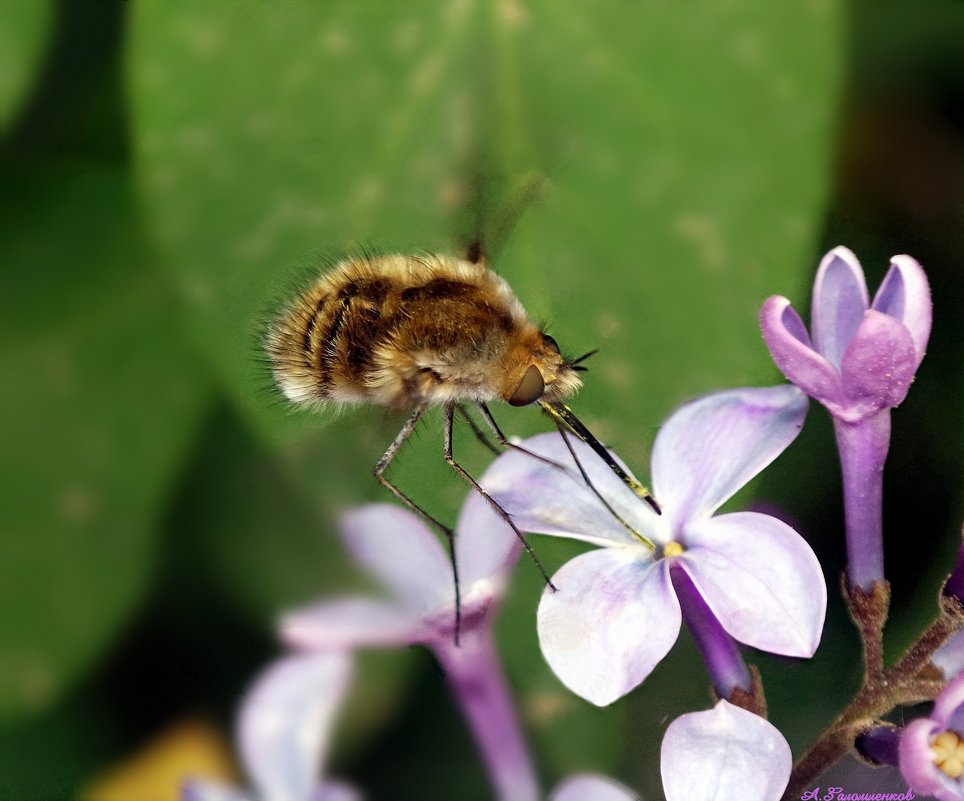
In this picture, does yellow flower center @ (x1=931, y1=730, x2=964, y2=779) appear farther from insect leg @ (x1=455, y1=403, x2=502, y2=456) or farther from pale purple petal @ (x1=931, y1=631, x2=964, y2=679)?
insect leg @ (x1=455, y1=403, x2=502, y2=456)

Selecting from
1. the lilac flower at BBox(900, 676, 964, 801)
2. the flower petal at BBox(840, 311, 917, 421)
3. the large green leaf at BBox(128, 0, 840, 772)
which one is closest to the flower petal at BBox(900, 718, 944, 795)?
the lilac flower at BBox(900, 676, 964, 801)

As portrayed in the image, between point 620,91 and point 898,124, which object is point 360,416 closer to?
point 620,91

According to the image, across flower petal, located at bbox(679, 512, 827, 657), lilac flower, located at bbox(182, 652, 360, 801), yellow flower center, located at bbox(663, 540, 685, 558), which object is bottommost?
lilac flower, located at bbox(182, 652, 360, 801)

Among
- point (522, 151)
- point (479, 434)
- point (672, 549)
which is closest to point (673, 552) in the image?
point (672, 549)

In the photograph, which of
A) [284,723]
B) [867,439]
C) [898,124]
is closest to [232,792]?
[284,723]

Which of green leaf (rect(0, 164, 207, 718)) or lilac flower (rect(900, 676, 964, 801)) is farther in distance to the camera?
green leaf (rect(0, 164, 207, 718))

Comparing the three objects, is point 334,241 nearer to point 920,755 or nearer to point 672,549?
point 672,549

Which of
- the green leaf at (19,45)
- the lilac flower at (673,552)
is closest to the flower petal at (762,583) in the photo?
the lilac flower at (673,552)
